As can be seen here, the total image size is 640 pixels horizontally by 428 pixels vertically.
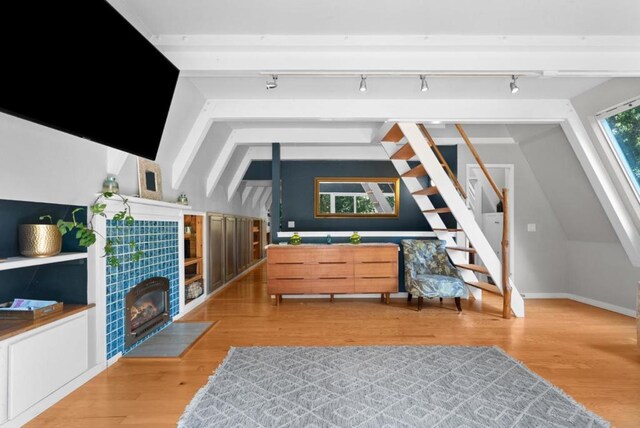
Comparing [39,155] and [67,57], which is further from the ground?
[67,57]

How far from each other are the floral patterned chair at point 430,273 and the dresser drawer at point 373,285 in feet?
0.81

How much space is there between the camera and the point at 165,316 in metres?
3.83

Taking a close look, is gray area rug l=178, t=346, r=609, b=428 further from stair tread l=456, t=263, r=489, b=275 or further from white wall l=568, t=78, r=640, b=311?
→ white wall l=568, t=78, r=640, b=311

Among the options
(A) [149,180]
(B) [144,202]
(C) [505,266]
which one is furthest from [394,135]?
(B) [144,202]

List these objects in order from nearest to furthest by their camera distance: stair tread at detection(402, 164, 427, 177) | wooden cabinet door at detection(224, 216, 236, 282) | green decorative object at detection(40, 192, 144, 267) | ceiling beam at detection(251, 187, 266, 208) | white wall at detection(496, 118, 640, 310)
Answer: green decorative object at detection(40, 192, 144, 267) < white wall at detection(496, 118, 640, 310) < stair tread at detection(402, 164, 427, 177) < wooden cabinet door at detection(224, 216, 236, 282) < ceiling beam at detection(251, 187, 266, 208)

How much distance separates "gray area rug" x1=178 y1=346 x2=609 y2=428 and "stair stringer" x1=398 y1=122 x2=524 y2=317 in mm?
1464

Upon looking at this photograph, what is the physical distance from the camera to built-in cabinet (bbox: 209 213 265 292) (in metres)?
5.64

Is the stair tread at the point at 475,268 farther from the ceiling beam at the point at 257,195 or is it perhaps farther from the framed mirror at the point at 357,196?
the ceiling beam at the point at 257,195

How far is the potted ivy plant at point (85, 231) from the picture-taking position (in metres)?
2.16

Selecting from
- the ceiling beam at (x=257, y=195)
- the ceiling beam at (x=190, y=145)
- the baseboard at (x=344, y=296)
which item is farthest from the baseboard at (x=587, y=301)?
the ceiling beam at (x=257, y=195)

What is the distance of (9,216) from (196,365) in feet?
5.76

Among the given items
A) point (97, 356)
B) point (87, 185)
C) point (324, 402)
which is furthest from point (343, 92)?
point (97, 356)

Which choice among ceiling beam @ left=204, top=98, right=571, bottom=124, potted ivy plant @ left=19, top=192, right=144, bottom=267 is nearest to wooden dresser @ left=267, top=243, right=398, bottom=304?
ceiling beam @ left=204, top=98, right=571, bottom=124

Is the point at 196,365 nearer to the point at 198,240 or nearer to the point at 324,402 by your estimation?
the point at 324,402
